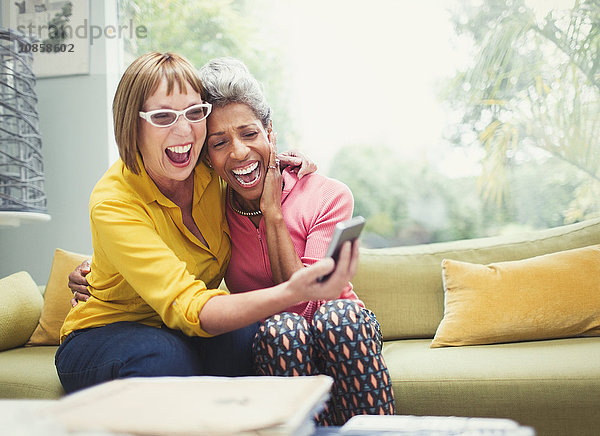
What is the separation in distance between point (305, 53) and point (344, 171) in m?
0.62

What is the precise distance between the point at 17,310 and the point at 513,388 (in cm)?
174

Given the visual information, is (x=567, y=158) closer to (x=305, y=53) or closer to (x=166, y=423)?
(x=305, y=53)

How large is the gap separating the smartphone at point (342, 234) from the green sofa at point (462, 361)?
2.31ft

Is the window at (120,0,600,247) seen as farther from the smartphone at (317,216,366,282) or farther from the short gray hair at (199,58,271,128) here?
the smartphone at (317,216,366,282)

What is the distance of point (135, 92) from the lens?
60.9 inches

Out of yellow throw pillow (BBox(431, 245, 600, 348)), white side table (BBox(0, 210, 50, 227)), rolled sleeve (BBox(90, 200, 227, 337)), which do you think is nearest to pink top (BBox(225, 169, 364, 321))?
rolled sleeve (BBox(90, 200, 227, 337))

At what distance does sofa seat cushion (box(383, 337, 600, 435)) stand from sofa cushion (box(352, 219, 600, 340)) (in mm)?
431

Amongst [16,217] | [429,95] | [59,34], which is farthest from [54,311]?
[429,95]

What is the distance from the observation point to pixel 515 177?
2.86m

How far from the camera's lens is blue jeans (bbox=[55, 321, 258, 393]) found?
54.2 inches

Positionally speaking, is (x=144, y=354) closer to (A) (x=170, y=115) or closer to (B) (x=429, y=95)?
(A) (x=170, y=115)

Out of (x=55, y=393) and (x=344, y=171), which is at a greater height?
(x=344, y=171)

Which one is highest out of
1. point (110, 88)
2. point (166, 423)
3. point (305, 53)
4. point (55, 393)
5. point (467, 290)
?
point (305, 53)

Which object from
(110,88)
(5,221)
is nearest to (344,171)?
(110,88)
